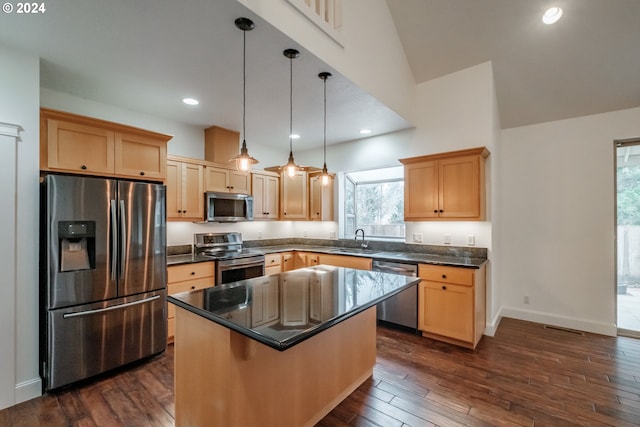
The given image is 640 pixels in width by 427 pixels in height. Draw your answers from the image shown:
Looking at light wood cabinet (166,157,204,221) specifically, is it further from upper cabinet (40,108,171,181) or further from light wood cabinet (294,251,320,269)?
light wood cabinet (294,251,320,269)

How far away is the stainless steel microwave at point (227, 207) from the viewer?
12.7ft

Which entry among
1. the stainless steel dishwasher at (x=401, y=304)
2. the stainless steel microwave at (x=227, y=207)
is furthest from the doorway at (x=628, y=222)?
the stainless steel microwave at (x=227, y=207)

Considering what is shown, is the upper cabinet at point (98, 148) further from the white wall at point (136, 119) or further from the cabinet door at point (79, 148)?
the white wall at point (136, 119)

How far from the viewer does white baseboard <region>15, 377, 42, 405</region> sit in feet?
7.18

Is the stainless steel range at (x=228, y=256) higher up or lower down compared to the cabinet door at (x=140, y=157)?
lower down

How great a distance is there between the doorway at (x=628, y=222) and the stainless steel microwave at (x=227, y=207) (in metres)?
4.97

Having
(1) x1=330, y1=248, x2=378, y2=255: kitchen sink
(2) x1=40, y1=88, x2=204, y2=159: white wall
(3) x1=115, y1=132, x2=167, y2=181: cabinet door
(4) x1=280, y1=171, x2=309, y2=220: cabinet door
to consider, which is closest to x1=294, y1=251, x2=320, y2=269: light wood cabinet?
(1) x1=330, y1=248, x2=378, y2=255: kitchen sink

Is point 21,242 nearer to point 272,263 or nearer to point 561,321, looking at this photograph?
point 272,263

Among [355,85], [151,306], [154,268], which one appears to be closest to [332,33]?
[355,85]

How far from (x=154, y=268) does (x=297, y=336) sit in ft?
7.52

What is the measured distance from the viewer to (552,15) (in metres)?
2.86

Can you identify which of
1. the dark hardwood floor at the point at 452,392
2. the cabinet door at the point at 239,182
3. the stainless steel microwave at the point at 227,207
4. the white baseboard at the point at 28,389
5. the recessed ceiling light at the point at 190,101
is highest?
the recessed ceiling light at the point at 190,101

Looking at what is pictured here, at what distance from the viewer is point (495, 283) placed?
3.75 m

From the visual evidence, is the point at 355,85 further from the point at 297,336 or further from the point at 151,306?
the point at 151,306
